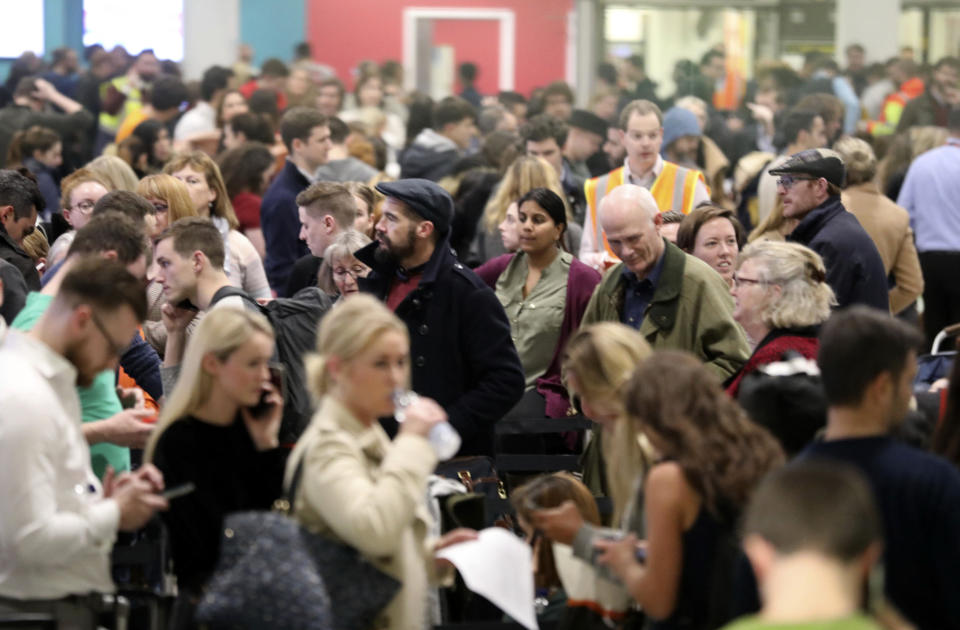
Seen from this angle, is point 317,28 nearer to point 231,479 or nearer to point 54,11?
point 54,11

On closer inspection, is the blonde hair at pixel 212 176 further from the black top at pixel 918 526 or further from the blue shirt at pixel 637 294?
the black top at pixel 918 526

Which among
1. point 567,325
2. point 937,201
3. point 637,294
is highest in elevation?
Result: point 937,201

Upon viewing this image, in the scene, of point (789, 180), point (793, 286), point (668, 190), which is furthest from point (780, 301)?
point (668, 190)

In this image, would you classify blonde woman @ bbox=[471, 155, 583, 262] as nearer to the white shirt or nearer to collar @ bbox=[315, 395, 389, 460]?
collar @ bbox=[315, 395, 389, 460]

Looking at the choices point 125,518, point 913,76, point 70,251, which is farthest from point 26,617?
point 913,76

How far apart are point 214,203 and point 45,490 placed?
3925 mm

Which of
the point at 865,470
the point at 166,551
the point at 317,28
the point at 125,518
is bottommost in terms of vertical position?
the point at 166,551

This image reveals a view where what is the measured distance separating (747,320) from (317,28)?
17.1 metres

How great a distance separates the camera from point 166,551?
12.5ft

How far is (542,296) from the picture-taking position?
588cm

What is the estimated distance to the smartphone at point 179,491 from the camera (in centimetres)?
323

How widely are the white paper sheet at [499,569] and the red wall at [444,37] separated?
663 inches

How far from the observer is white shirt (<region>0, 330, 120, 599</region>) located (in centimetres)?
312

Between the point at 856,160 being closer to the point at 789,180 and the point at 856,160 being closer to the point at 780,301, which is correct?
the point at 789,180
